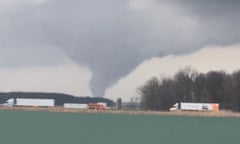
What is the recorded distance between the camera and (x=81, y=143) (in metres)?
71.1

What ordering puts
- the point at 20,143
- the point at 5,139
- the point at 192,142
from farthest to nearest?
the point at 192,142 < the point at 5,139 < the point at 20,143

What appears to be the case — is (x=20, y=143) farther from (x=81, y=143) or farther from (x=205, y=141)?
(x=205, y=141)

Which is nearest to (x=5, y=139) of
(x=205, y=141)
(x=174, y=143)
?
(x=174, y=143)

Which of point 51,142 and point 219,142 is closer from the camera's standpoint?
point 51,142

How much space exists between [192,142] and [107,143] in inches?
449

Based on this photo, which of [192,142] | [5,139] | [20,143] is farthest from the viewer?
[192,142]

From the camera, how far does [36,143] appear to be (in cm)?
6894

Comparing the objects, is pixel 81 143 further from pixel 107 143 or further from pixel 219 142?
pixel 219 142

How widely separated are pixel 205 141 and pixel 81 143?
55.7ft

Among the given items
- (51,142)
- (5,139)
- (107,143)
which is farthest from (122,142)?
(5,139)

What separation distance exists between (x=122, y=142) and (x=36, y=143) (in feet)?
31.8

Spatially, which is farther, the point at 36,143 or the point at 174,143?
the point at 174,143

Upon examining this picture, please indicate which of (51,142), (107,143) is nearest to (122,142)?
(107,143)

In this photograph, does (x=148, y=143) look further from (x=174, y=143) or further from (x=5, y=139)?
(x=5, y=139)
